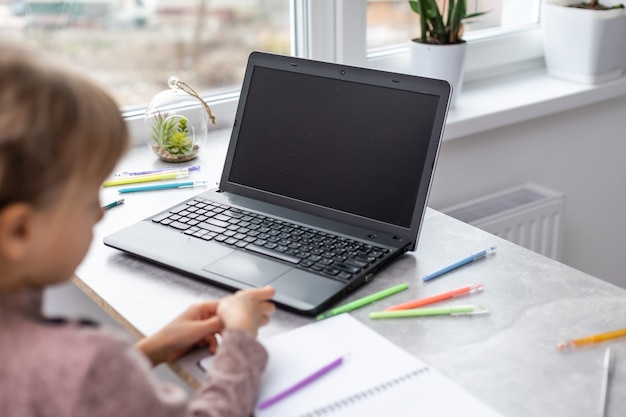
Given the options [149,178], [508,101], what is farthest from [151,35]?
[508,101]

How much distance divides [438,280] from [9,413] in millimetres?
598

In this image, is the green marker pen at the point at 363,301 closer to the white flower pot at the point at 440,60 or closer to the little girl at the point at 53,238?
the little girl at the point at 53,238

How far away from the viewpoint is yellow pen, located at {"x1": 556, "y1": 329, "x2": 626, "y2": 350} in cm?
88

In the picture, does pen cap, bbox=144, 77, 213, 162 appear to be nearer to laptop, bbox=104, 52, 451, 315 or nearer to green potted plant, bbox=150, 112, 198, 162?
green potted plant, bbox=150, 112, 198, 162

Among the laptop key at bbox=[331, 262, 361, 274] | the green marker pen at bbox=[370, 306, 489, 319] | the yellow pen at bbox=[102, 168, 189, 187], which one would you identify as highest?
the laptop key at bbox=[331, 262, 361, 274]

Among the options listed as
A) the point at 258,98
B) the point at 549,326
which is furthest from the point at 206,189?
the point at 549,326

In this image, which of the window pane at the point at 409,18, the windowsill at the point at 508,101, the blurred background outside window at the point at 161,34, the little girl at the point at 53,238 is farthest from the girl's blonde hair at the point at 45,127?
the window pane at the point at 409,18

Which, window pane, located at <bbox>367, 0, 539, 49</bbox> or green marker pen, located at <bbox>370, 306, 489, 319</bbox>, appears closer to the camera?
green marker pen, located at <bbox>370, 306, 489, 319</bbox>

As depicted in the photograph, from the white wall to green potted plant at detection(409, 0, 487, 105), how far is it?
179mm

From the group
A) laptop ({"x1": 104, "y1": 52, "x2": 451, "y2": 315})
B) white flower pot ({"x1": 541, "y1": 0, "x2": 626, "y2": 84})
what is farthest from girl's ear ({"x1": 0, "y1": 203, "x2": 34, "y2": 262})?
white flower pot ({"x1": 541, "y1": 0, "x2": 626, "y2": 84})

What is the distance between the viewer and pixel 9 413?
0.60 m

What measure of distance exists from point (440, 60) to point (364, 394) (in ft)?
3.62

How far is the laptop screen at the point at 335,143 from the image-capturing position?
1.12 metres

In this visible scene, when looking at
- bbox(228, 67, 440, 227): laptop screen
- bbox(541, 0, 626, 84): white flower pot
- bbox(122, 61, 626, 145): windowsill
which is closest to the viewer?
bbox(228, 67, 440, 227): laptop screen
